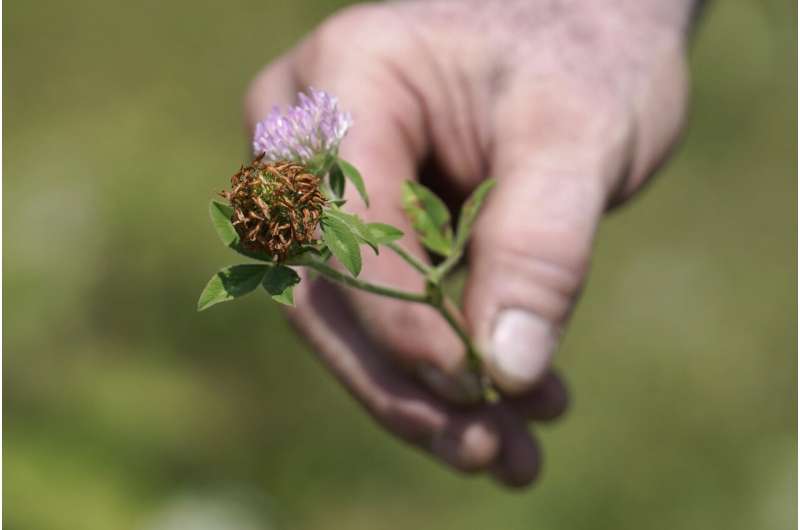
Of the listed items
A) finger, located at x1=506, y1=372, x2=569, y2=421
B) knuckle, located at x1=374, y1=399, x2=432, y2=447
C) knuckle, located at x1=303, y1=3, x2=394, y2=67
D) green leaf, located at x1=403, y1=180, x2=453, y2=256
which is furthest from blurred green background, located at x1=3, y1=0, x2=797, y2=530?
green leaf, located at x1=403, y1=180, x2=453, y2=256

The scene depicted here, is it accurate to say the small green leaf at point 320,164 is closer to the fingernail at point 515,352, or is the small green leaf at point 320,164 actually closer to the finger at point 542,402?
the fingernail at point 515,352

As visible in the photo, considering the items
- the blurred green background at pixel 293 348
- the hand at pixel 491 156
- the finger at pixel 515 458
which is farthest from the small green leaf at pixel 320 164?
the blurred green background at pixel 293 348

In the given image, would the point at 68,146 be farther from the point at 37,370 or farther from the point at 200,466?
the point at 200,466

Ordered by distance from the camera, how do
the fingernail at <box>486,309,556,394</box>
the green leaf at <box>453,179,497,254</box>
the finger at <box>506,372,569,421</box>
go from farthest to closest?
1. the finger at <box>506,372,569,421</box>
2. the fingernail at <box>486,309,556,394</box>
3. the green leaf at <box>453,179,497,254</box>

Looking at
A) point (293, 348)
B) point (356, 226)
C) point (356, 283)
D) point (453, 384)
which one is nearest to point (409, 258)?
point (356, 283)

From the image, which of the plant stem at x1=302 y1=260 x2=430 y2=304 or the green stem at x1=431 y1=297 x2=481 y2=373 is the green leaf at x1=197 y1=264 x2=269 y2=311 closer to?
the plant stem at x1=302 y1=260 x2=430 y2=304

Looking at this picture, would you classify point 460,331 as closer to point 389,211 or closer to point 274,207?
point 389,211

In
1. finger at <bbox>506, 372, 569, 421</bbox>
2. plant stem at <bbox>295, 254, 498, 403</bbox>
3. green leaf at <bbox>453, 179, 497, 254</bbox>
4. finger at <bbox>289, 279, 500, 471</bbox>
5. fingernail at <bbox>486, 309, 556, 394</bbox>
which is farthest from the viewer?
finger at <bbox>506, 372, 569, 421</bbox>
